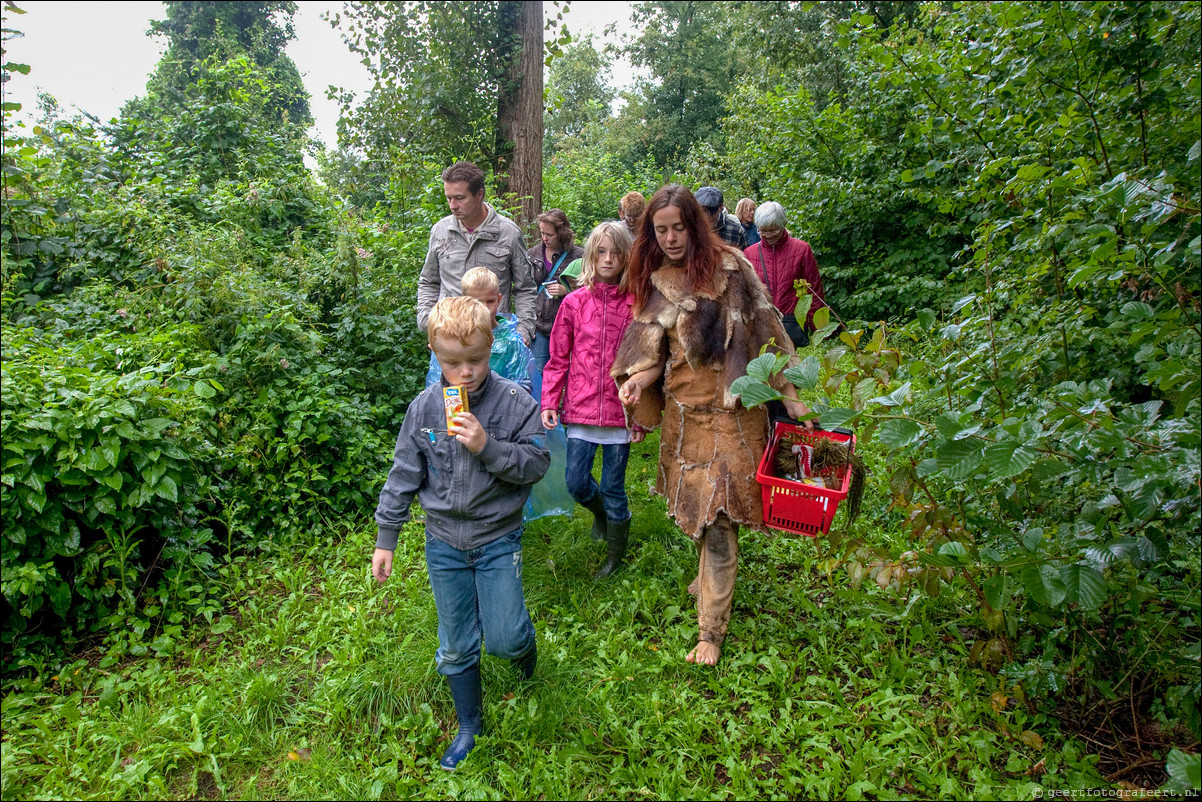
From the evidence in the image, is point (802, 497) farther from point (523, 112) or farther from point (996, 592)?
point (523, 112)

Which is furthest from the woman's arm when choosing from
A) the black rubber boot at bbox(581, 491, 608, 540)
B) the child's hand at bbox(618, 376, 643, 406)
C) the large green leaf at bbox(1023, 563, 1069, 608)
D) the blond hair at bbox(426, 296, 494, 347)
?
the large green leaf at bbox(1023, 563, 1069, 608)

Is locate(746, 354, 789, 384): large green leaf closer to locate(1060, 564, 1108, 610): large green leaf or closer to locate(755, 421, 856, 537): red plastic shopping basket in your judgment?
locate(755, 421, 856, 537): red plastic shopping basket

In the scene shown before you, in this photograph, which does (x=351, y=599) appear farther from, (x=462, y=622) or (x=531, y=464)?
(x=531, y=464)

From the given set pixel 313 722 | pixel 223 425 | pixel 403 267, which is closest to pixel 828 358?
pixel 313 722

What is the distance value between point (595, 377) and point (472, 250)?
1.36m

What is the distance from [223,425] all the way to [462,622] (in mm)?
2465

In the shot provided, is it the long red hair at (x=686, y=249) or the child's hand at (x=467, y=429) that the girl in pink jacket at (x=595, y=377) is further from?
the child's hand at (x=467, y=429)

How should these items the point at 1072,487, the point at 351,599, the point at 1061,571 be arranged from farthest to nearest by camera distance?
the point at 351,599 → the point at 1072,487 → the point at 1061,571

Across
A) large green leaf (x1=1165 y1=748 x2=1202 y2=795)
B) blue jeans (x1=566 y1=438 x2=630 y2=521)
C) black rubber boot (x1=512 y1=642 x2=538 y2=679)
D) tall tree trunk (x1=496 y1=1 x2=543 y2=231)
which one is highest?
tall tree trunk (x1=496 y1=1 x2=543 y2=231)

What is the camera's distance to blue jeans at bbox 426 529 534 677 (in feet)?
8.84

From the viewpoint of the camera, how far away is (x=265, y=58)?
24531 mm

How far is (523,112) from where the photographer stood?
8.54 m

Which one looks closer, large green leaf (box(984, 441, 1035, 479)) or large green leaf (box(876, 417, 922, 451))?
large green leaf (box(984, 441, 1035, 479))

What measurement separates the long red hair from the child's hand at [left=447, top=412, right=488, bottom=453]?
1270 mm
